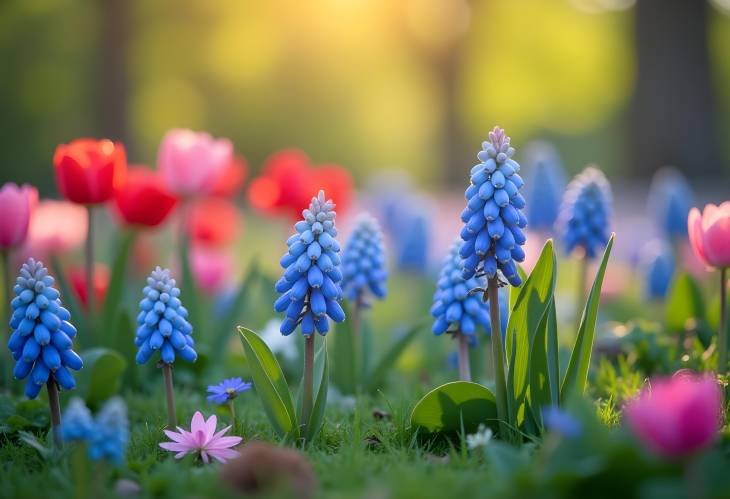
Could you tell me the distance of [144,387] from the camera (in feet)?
12.3

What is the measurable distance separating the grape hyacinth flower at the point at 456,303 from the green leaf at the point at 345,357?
52cm

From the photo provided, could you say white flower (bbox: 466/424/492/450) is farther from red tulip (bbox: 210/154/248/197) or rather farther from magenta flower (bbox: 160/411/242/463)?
red tulip (bbox: 210/154/248/197)

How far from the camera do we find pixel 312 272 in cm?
241

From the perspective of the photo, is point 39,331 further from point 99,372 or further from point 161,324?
point 99,372

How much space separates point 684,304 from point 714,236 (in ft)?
3.12

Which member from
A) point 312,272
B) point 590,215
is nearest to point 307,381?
point 312,272

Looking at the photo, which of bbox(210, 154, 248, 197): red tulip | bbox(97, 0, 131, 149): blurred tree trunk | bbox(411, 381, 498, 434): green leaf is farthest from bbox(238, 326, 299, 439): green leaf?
bbox(97, 0, 131, 149): blurred tree trunk

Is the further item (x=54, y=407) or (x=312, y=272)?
(x=54, y=407)

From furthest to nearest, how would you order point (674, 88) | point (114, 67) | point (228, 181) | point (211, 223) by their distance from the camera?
point (114, 67) < point (674, 88) < point (211, 223) < point (228, 181)

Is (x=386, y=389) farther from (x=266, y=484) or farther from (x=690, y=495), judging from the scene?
(x=690, y=495)

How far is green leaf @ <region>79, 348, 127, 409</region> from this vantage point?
318 cm

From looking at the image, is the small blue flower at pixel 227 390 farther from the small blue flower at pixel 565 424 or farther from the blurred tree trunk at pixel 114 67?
the blurred tree trunk at pixel 114 67

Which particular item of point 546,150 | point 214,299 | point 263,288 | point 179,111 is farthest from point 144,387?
point 179,111

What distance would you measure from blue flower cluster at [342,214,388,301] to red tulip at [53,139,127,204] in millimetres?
1090
